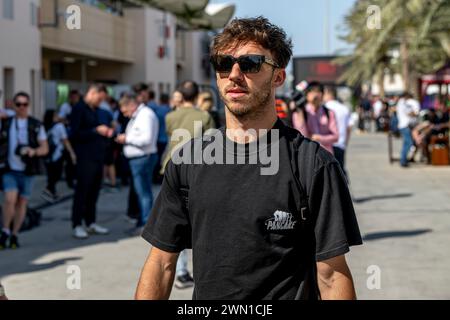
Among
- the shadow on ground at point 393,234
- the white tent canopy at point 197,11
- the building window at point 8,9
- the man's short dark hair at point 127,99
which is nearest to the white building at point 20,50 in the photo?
the building window at point 8,9

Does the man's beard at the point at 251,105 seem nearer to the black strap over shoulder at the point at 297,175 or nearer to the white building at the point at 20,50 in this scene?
the black strap over shoulder at the point at 297,175

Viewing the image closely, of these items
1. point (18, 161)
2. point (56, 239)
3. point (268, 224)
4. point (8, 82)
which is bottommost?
point (56, 239)

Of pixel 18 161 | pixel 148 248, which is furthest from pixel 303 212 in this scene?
pixel 18 161

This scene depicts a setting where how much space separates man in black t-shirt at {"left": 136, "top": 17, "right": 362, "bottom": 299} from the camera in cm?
295

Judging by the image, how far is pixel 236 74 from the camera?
3.06 meters

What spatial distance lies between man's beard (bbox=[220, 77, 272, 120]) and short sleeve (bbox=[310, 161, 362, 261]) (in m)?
0.31

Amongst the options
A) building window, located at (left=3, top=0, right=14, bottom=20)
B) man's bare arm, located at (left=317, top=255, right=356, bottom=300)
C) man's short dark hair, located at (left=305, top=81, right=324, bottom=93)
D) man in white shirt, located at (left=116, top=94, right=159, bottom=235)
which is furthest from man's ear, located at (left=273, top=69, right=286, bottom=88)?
building window, located at (left=3, top=0, right=14, bottom=20)

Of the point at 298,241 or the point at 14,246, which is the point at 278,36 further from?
the point at 14,246

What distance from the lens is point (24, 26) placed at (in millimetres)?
21984

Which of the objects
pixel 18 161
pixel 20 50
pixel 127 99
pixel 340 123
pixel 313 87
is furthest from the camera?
pixel 20 50

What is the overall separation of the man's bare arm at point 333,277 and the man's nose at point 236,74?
26.9 inches

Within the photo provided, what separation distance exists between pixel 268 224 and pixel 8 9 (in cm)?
1912

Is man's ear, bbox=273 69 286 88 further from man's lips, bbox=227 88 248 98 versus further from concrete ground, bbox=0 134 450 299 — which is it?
concrete ground, bbox=0 134 450 299

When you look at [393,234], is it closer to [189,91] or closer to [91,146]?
[189,91]
